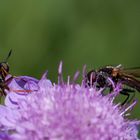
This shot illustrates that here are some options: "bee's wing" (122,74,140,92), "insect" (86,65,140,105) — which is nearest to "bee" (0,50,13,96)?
"insect" (86,65,140,105)

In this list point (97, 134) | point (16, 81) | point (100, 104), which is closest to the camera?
point (97, 134)

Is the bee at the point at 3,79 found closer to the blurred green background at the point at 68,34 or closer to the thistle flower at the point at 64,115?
the thistle flower at the point at 64,115

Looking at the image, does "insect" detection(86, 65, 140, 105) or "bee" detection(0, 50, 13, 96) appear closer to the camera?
"bee" detection(0, 50, 13, 96)

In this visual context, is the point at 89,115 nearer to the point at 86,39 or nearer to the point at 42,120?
the point at 42,120

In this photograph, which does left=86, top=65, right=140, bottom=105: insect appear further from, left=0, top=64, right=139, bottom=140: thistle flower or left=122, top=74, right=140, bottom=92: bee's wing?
left=0, top=64, right=139, bottom=140: thistle flower

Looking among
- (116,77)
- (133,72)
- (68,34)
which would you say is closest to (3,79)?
(116,77)

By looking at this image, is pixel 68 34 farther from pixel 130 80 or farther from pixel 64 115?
pixel 64 115

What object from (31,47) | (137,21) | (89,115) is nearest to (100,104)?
(89,115)
